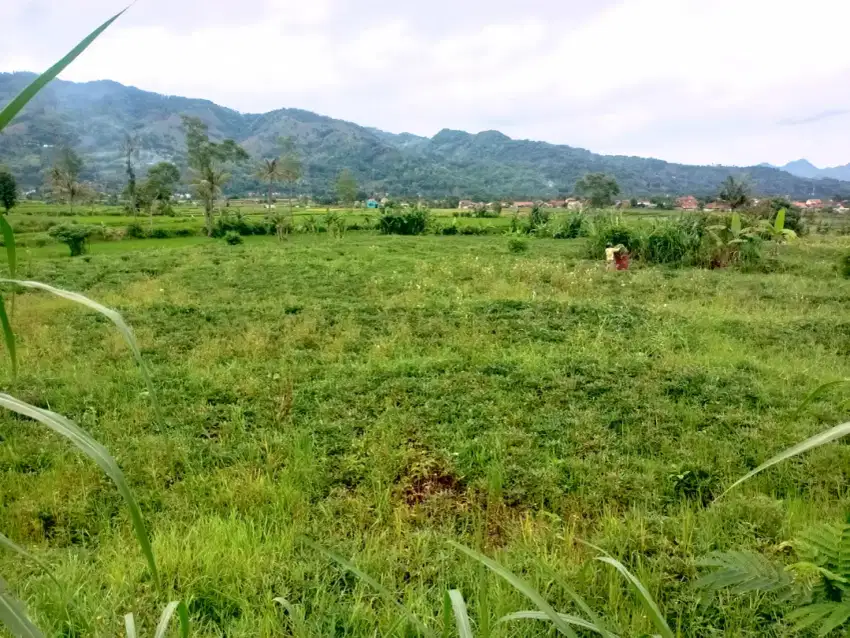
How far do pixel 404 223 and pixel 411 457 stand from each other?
70.3 feet

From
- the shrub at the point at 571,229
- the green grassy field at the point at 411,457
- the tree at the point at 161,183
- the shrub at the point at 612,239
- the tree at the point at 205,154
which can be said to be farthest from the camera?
the tree at the point at 161,183

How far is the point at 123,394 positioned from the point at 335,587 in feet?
9.50

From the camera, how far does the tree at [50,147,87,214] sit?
106 ft

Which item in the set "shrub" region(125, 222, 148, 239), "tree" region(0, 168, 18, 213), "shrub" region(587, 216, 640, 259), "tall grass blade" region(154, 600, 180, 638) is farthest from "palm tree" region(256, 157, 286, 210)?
"tall grass blade" region(154, 600, 180, 638)

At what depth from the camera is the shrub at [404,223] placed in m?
24.1

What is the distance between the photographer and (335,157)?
102 m

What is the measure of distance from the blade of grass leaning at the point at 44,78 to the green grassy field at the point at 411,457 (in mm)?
1031

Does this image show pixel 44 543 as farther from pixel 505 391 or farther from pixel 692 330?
pixel 692 330

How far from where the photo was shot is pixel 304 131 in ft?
433

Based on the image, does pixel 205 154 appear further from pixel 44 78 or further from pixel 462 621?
pixel 462 621

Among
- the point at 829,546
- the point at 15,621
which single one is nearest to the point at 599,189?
the point at 829,546

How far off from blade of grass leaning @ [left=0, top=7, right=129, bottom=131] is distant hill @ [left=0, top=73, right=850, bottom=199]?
58.0m

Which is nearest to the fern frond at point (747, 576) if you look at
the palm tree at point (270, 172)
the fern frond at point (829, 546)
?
the fern frond at point (829, 546)

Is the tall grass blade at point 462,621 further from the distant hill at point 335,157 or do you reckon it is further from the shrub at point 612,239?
the distant hill at point 335,157
